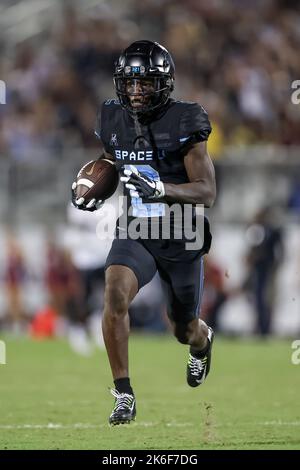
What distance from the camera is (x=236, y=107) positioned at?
Result: 12859 mm

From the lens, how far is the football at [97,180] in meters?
5.75

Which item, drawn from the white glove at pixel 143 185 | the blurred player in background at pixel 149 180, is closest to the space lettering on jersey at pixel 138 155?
the blurred player in background at pixel 149 180

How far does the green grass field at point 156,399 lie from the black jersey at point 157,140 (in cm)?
122

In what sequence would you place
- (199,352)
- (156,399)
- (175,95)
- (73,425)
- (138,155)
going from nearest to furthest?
1. (138,155)
2. (73,425)
3. (199,352)
4. (156,399)
5. (175,95)

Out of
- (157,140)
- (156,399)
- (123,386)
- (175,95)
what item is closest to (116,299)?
(123,386)

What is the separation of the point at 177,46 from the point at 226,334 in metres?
3.67

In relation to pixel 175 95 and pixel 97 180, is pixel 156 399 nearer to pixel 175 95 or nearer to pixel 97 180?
pixel 97 180

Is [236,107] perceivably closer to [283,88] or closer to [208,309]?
[283,88]

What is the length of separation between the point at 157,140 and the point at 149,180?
0.41m

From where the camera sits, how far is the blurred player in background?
215 inches

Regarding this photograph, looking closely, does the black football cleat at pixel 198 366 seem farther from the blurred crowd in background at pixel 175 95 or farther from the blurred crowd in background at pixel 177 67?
the blurred crowd in background at pixel 177 67

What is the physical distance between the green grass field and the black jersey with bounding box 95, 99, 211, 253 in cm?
122

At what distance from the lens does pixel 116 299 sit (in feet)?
17.9
